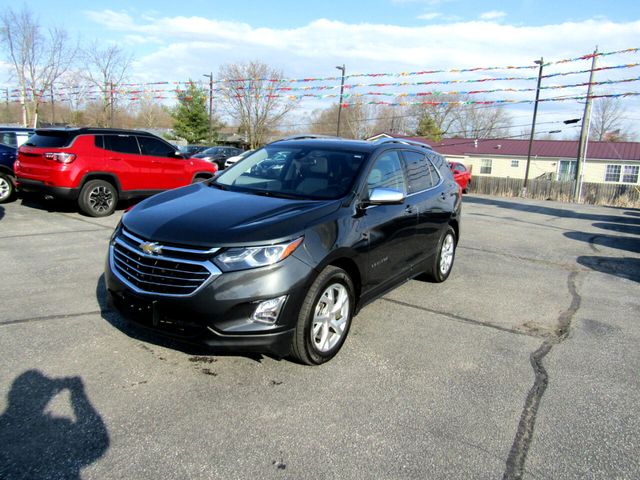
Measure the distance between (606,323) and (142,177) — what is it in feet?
29.6

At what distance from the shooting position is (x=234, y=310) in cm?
304

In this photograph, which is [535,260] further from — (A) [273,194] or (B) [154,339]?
(B) [154,339]

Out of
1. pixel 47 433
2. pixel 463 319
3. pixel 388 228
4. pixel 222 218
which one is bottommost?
pixel 47 433

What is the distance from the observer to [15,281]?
17.1 feet

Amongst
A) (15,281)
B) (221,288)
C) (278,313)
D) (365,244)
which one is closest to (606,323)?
(365,244)

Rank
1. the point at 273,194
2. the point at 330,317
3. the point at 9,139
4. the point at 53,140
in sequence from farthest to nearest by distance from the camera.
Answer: the point at 9,139 → the point at 53,140 → the point at 273,194 → the point at 330,317

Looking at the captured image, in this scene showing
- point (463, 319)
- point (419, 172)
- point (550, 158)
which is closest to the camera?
point (463, 319)

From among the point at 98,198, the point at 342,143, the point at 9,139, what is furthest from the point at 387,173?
the point at 9,139

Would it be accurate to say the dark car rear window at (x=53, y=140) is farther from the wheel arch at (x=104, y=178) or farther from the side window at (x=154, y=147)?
the side window at (x=154, y=147)

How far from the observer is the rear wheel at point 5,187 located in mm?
10555

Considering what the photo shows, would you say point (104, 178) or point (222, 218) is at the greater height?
point (222, 218)

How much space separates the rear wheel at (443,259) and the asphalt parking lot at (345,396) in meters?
0.33

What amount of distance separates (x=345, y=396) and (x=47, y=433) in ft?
5.89

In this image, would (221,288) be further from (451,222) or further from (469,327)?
(451,222)
